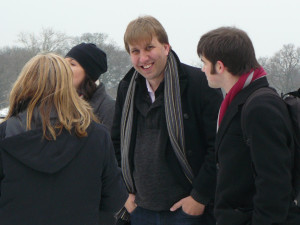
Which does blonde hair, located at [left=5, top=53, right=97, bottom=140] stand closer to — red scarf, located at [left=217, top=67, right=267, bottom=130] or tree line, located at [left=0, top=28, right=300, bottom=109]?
red scarf, located at [left=217, top=67, right=267, bottom=130]

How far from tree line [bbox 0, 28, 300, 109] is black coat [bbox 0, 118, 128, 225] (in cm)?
5045

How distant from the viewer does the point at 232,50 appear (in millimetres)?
2480

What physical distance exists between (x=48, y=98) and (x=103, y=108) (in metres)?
1.51

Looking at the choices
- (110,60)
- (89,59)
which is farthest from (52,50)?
(89,59)

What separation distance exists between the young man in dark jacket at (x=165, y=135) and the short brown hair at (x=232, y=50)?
645mm

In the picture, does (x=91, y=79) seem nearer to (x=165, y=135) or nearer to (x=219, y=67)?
(x=165, y=135)

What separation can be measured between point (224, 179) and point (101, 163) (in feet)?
2.20

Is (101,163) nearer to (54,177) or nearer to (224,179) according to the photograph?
(54,177)

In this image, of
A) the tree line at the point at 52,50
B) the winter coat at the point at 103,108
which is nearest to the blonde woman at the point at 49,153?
the winter coat at the point at 103,108

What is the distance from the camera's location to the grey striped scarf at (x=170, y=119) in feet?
10.1

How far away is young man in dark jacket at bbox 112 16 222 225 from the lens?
3.09m

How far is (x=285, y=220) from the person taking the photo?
2.23m

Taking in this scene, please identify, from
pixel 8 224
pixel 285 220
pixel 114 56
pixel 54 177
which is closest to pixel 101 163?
pixel 54 177

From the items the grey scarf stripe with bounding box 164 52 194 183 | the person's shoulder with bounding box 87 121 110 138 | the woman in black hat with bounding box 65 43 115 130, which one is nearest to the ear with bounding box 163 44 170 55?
the grey scarf stripe with bounding box 164 52 194 183
